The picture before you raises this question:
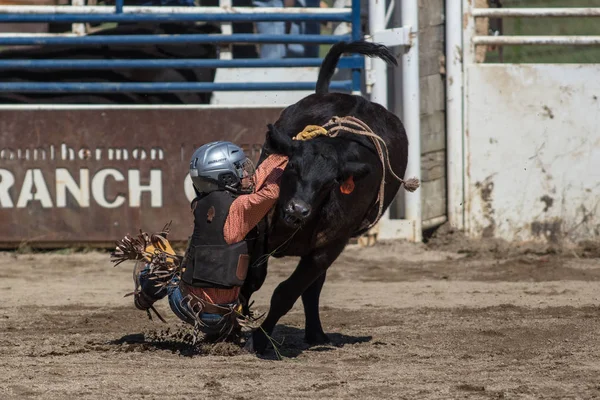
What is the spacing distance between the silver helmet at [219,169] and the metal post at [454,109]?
421 cm

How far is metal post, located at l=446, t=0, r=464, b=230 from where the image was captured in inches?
339

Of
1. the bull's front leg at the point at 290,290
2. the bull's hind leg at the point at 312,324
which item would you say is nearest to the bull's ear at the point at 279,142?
the bull's front leg at the point at 290,290

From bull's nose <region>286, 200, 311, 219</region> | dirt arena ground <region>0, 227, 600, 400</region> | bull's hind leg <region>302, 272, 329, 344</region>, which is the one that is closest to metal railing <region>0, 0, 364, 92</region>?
dirt arena ground <region>0, 227, 600, 400</region>

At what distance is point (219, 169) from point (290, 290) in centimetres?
69

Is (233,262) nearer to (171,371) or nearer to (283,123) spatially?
(171,371)

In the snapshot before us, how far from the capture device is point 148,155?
8516mm

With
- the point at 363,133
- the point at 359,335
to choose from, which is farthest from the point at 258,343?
the point at 363,133

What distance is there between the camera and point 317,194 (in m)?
4.46

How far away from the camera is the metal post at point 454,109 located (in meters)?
8.61

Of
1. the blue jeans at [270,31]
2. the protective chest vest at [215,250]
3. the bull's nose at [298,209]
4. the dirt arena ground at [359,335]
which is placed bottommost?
the dirt arena ground at [359,335]

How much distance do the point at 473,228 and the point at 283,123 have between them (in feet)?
11.9

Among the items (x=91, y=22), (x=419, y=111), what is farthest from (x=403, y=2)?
(x=91, y=22)

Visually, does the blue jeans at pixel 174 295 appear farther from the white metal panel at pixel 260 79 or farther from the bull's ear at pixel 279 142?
the white metal panel at pixel 260 79

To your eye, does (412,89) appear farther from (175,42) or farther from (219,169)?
(219,169)
